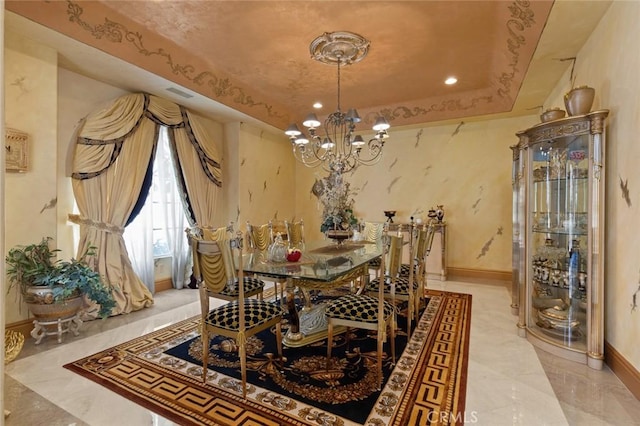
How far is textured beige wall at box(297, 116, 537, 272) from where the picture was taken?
5.29m

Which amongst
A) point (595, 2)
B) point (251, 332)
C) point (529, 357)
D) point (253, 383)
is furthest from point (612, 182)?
point (253, 383)

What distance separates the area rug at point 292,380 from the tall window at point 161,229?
62.6 inches

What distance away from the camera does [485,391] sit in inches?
81.4

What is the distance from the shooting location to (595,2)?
230 cm

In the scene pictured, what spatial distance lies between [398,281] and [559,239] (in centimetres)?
150

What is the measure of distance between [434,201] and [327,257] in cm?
346

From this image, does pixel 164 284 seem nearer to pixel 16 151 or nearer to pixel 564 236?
pixel 16 151

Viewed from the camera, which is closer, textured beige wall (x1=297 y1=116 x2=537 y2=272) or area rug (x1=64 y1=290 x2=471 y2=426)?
area rug (x1=64 y1=290 x2=471 y2=426)

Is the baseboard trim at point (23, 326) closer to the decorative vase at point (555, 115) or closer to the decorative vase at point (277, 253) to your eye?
the decorative vase at point (277, 253)

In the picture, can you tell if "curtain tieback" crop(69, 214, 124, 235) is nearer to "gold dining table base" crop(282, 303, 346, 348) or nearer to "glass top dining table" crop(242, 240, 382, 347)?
"glass top dining table" crop(242, 240, 382, 347)

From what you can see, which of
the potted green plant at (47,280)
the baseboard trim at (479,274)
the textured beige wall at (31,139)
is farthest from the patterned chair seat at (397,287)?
the textured beige wall at (31,139)

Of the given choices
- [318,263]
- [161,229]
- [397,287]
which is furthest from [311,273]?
[161,229]

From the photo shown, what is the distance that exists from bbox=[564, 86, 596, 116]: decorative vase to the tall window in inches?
189

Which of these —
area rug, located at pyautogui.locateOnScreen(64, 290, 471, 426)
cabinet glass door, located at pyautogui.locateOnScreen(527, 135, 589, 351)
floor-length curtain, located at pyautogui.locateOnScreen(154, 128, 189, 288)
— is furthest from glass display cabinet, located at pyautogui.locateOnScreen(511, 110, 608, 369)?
floor-length curtain, located at pyautogui.locateOnScreen(154, 128, 189, 288)
